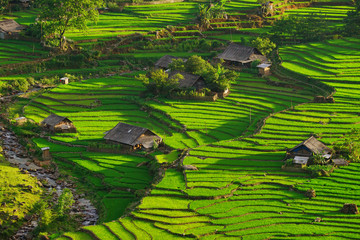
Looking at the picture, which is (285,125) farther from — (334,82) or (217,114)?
(334,82)

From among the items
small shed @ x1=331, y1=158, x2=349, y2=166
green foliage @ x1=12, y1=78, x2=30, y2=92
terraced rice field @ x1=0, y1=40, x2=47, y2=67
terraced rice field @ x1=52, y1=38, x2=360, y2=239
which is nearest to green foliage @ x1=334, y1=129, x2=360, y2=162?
small shed @ x1=331, y1=158, x2=349, y2=166

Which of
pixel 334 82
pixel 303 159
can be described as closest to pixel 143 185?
pixel 303 159

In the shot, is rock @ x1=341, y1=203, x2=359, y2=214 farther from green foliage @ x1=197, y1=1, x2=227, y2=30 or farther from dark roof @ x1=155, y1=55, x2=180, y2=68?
green foliage @ x1=197, y1=1, x2=227, y2=30

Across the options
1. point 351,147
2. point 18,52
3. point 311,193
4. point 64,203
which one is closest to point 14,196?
point 64,203

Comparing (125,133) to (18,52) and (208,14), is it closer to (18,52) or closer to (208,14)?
(18,52)

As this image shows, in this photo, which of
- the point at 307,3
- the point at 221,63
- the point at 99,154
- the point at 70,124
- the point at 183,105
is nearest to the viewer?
the point at 99,154

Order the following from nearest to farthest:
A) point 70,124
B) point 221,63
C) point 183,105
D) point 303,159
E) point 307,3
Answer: point 303,159 → point 70,124 → point 183,105 → point 221,63 → point 307,3
